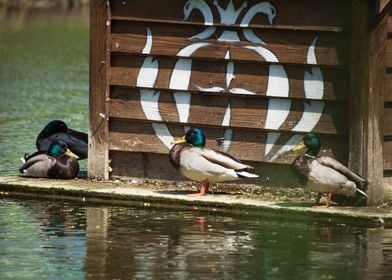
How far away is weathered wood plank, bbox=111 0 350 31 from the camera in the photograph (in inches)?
487

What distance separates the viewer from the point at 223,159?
41.0ft

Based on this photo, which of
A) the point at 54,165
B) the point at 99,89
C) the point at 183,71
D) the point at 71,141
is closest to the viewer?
the point at 183,71

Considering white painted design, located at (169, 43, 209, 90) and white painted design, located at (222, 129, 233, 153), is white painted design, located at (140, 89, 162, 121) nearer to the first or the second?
white painted design, located at (169, 43, 209, 90)

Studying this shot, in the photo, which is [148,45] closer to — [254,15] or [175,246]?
[254,15]

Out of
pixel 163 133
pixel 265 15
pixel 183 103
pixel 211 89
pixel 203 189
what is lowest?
pixel 203 189

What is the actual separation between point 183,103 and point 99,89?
2.52ft

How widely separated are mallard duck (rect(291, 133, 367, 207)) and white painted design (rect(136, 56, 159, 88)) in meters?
1.63

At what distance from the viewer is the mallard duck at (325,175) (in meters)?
11.9

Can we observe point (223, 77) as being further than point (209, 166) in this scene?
Yes

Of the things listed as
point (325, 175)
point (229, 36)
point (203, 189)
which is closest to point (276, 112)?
point (229, 36)

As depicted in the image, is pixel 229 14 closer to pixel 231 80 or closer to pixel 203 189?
pixel 231 80

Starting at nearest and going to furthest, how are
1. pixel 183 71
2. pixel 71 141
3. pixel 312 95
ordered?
pixel 312 95 < pixel 183 71 < pixel 71 141

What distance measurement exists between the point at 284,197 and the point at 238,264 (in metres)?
2.41

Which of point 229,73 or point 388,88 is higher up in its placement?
point 229,73
